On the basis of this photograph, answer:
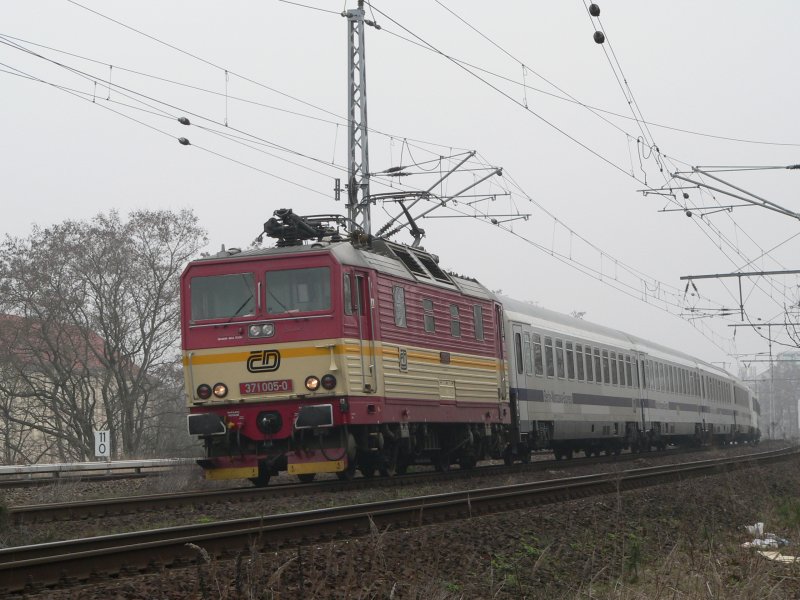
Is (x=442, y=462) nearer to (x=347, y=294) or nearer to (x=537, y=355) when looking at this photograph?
(x=537, y=355)

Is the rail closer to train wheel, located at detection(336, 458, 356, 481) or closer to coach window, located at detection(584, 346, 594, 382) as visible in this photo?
train wheel, located at detection(336, 458, 356, 481)

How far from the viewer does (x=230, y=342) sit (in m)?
15.8

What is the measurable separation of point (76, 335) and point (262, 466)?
26.9 metres

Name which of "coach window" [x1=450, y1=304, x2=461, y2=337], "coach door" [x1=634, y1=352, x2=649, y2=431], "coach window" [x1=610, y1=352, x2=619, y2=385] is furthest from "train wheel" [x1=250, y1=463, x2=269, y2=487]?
"coach door" [x1=634, y1=352, x2=649, y2=431]

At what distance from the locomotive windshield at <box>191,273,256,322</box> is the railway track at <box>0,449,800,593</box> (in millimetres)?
4128

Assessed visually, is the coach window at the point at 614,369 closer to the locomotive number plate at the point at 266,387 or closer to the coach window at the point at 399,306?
the coach window at the point at 399,306

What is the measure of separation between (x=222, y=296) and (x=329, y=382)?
2065mm

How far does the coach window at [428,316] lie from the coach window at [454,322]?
85 cm

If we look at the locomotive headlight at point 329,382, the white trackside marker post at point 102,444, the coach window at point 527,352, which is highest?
the coach window at point 527,352

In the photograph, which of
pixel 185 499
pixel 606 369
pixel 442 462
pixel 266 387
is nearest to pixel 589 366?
pixel 606 369

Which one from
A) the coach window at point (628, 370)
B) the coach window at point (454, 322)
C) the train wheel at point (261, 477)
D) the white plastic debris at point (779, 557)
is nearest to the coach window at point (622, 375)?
the coach window at point (628, 370)

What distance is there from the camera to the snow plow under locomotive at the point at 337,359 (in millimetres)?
15508

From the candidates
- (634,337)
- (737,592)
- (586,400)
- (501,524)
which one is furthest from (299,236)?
(634,337)

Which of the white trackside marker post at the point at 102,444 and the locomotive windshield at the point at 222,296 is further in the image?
the white trackside marker post at the point at 102,444
